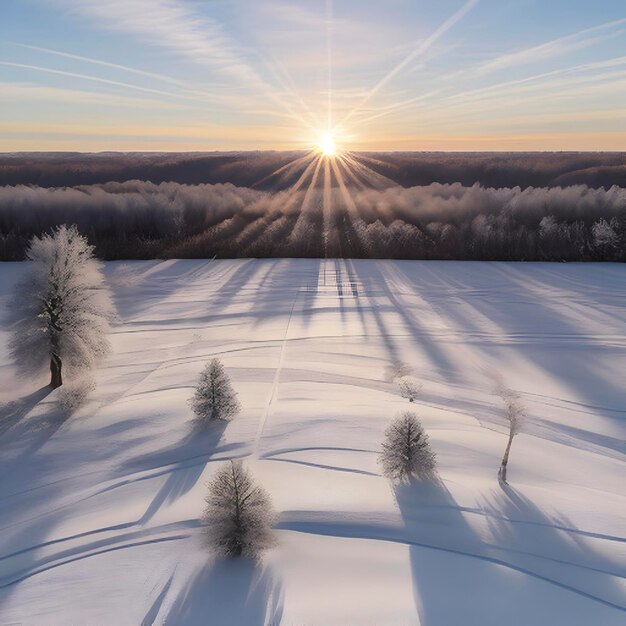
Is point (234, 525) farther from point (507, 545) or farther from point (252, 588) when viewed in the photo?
point (507, 545)

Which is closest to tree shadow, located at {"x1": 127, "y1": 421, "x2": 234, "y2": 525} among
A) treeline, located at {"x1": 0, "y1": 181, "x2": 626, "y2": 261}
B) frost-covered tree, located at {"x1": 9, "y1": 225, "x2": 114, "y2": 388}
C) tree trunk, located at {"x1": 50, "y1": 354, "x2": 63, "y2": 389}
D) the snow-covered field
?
the snow-covered field

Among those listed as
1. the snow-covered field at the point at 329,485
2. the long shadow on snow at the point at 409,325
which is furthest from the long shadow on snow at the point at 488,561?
the long shadow on snow at the point at 409,325

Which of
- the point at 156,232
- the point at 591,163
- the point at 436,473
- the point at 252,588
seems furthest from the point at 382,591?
the point at 591,163

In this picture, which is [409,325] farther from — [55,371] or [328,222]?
[328,222]

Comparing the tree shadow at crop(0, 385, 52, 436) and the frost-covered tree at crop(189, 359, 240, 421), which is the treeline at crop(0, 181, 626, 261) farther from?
the frost-covered tree at crop(189, 359, 240, 421)

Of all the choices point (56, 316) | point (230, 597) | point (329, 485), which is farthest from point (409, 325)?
point (230, 597)

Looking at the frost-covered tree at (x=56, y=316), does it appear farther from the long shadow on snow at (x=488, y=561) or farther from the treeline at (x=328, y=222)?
the treeline at (x=328, y=222)
